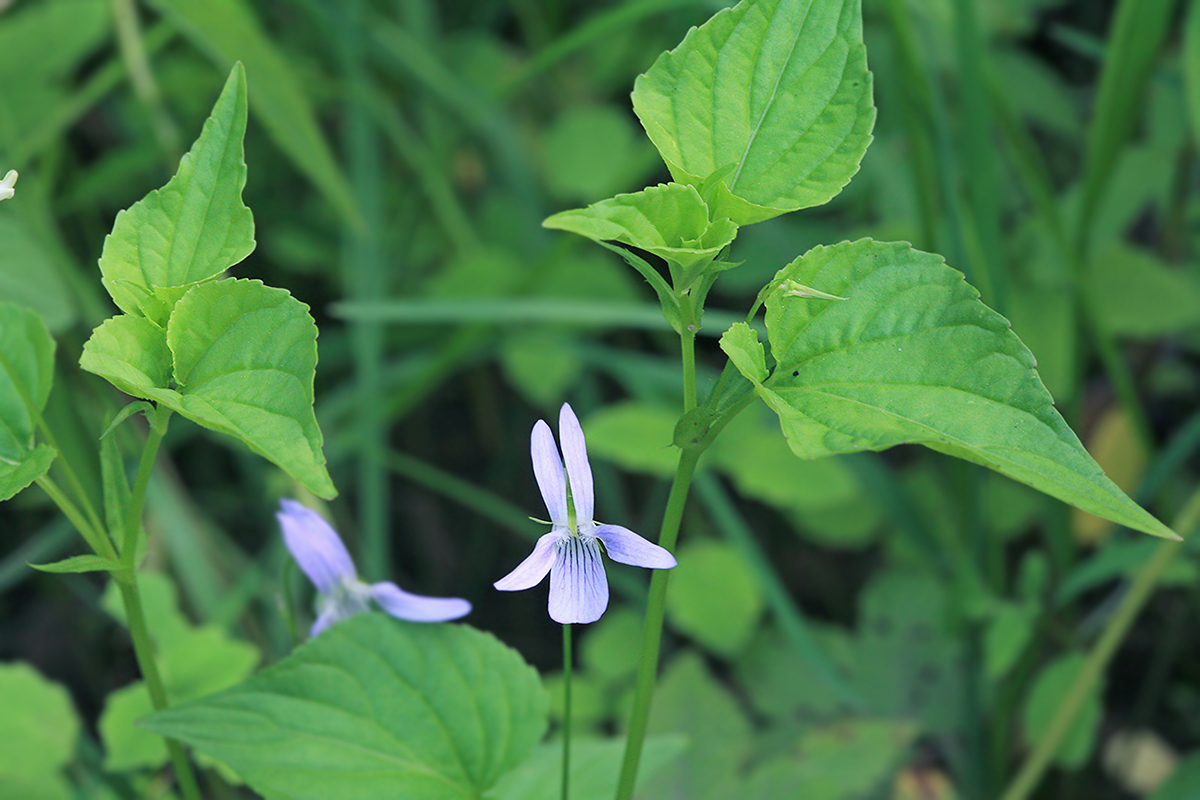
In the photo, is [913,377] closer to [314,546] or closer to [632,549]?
[632,549]

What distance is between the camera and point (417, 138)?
2076 mm

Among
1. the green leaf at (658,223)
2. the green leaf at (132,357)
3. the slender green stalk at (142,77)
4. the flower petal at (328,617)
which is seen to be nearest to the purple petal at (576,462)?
the green leaf at (658,223)

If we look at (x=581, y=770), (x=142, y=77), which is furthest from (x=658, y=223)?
(x=142, y=77)

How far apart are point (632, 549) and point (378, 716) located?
30 centimetres

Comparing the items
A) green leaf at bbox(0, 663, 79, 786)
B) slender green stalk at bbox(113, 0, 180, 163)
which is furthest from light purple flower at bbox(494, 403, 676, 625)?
slender green stalk at bbox(113, 0, 180, 163)

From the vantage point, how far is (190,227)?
645 millimetres

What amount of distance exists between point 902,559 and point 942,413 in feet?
4.13

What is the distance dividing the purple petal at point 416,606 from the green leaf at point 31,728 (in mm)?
589

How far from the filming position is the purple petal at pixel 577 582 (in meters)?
0.58

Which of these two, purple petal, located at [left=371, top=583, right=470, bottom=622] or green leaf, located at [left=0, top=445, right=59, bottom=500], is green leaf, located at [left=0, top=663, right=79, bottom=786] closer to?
purple petal, located at [left=371, top=583, right=470, bottom=622]

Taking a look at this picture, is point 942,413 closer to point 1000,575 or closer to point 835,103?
point 835,103

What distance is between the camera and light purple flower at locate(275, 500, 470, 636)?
80 centimetres

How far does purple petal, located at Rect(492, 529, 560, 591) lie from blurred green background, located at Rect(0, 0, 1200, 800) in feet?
2.17

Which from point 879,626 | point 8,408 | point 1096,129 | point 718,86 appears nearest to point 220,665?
point 8,408
